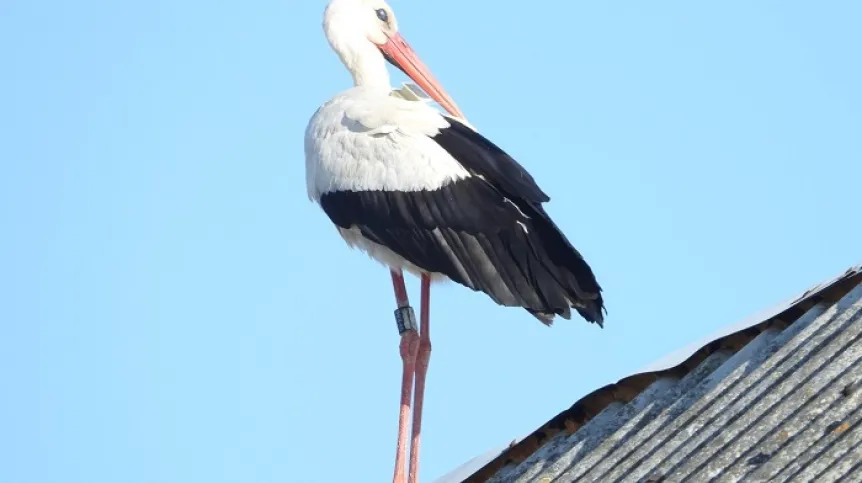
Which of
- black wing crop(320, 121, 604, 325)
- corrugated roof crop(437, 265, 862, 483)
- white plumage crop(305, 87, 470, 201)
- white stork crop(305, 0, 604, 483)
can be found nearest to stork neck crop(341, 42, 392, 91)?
white stork crop(305, 0, 604, 483)

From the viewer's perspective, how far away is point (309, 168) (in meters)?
9.84

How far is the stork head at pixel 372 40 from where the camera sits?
10664mm

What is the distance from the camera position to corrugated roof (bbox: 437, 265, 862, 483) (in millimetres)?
5594

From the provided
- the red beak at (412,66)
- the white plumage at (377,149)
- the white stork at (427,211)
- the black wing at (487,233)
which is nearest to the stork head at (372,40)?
the red beak at (412,66)

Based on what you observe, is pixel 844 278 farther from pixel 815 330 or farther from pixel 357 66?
pixel 357 66

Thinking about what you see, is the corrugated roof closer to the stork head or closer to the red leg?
the red leg

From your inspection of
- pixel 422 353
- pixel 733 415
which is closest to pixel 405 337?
pixel 422 353

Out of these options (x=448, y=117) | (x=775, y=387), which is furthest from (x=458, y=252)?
(x=775, y=387)

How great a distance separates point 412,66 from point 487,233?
277 centimetres

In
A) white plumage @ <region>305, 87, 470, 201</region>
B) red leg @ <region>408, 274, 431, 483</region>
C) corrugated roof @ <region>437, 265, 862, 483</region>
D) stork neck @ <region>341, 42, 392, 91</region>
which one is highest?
stork neck @ <region>341, 42, 392, 91</region>

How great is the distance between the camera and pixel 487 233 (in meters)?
A: 8.77

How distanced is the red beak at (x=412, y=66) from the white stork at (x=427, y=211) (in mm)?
824

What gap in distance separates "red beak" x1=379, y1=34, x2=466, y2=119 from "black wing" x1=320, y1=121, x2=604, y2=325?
1.73 meters

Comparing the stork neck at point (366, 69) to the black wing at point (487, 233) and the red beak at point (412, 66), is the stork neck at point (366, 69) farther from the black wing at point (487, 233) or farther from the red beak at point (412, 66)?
the black wing at point (487, 233)
